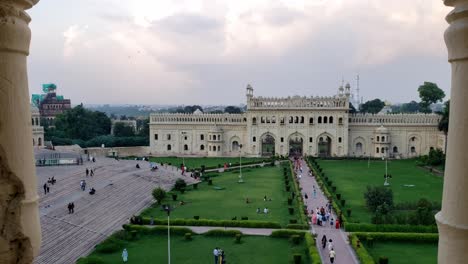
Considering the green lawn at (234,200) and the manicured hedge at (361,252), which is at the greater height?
the manicured hedge at (361,252)

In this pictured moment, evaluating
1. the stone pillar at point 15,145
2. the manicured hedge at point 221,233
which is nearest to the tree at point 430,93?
the manicured hedge at point 221,233

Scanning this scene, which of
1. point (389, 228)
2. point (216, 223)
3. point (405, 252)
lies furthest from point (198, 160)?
point (405, 252)

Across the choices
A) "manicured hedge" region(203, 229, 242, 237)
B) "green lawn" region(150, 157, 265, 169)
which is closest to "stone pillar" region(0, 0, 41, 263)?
"manicured hedge" region(203, 229, 242, 237)

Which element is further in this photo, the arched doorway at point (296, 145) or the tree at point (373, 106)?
the tree at point (373, 106)

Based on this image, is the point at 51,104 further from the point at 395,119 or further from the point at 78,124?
the point at 395,119

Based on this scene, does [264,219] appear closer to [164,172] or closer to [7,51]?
[164,172]

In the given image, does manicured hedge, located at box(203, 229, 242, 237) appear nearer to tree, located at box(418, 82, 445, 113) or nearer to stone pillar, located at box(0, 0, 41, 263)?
stone pillar, located at box(0, 0, 41, 263)

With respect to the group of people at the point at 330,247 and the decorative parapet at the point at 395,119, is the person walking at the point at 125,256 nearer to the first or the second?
the group of people at the point at 330,247
